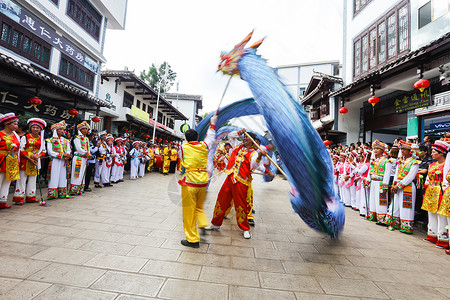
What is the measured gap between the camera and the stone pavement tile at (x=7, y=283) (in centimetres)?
193

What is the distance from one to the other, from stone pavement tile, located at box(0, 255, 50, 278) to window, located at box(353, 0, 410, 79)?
36.4 feet

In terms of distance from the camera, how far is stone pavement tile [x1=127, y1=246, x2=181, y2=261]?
9.15 feet

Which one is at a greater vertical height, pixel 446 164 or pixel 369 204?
pixel 446 164

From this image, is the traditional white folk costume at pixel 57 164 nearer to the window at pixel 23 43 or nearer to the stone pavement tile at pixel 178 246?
the stone pavement tile at pixel 178 246

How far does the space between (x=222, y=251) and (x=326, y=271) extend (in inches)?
51.3

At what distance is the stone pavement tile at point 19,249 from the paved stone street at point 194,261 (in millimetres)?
11

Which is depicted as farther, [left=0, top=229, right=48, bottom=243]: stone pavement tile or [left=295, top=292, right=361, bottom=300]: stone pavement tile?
[left=0, top=229, right=48, bottom=243]: stone pavement tile

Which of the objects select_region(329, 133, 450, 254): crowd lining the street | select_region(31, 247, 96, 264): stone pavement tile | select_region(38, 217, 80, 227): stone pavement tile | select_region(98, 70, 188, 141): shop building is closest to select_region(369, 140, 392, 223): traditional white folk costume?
select_region(329, 133, 450, 254): crowd lining the street

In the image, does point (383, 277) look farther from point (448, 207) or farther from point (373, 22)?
point (373, 22)

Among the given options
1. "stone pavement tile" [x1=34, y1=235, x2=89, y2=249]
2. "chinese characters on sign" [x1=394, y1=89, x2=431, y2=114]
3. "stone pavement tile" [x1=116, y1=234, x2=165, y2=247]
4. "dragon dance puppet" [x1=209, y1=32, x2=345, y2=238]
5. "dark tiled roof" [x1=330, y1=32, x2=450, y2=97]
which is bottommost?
"stone pavement tile" [x1=116, y1=234, x2=165, y2=247]

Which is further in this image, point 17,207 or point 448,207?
point 17,207

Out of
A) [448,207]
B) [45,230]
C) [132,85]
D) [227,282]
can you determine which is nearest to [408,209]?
[448,207]

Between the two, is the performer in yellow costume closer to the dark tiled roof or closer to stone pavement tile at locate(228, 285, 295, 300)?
stone pavement tile at locate(228, 285, 295, 300)

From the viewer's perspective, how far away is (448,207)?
11.9ft
